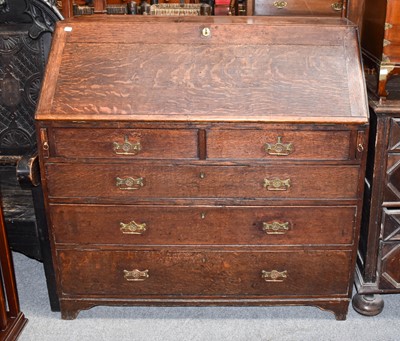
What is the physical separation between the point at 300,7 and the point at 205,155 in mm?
2086

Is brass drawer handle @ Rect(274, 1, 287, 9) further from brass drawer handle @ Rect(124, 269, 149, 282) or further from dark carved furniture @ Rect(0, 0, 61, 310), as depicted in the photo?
brass drawer handle @ Rect(124, 269, 149, 282)

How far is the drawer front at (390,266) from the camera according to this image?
2.85 metres

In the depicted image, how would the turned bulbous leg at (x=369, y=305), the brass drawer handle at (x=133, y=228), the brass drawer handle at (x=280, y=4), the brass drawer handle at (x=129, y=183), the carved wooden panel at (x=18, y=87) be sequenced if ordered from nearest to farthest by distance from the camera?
the brass drawer handle at (x=129, y=183) → the brass drawer handle at (x=133, y=228) → the turned bulbous leg at (x=369, y=305) → the carved wooden panel at (x=18, y=87) → the brass drawer handle at (x=280, y=4)

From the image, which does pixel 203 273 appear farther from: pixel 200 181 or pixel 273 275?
pixel 200 181

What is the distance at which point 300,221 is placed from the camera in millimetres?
2715

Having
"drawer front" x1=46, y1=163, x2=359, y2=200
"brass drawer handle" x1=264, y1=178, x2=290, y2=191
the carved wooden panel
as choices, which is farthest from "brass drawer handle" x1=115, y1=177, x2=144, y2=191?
the carved wooden panel

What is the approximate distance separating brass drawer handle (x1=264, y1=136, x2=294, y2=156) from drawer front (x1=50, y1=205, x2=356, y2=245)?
288 mm

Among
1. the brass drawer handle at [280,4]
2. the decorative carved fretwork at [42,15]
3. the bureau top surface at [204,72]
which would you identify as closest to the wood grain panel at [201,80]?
the bureau top surface at [204,72]

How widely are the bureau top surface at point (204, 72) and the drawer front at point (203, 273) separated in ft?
2.36

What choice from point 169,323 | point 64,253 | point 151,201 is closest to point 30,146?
point 64,253

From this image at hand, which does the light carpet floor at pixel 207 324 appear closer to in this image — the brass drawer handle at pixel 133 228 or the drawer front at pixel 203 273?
the drawer front at pixel 203 273

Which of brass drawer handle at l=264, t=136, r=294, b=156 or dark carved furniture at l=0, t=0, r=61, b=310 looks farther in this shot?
dark carved furniture at l=0, t=0, r=61, b=310

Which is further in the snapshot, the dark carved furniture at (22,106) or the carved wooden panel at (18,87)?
the carved wooden panel at (18,87)

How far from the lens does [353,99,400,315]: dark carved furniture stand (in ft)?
8.61
